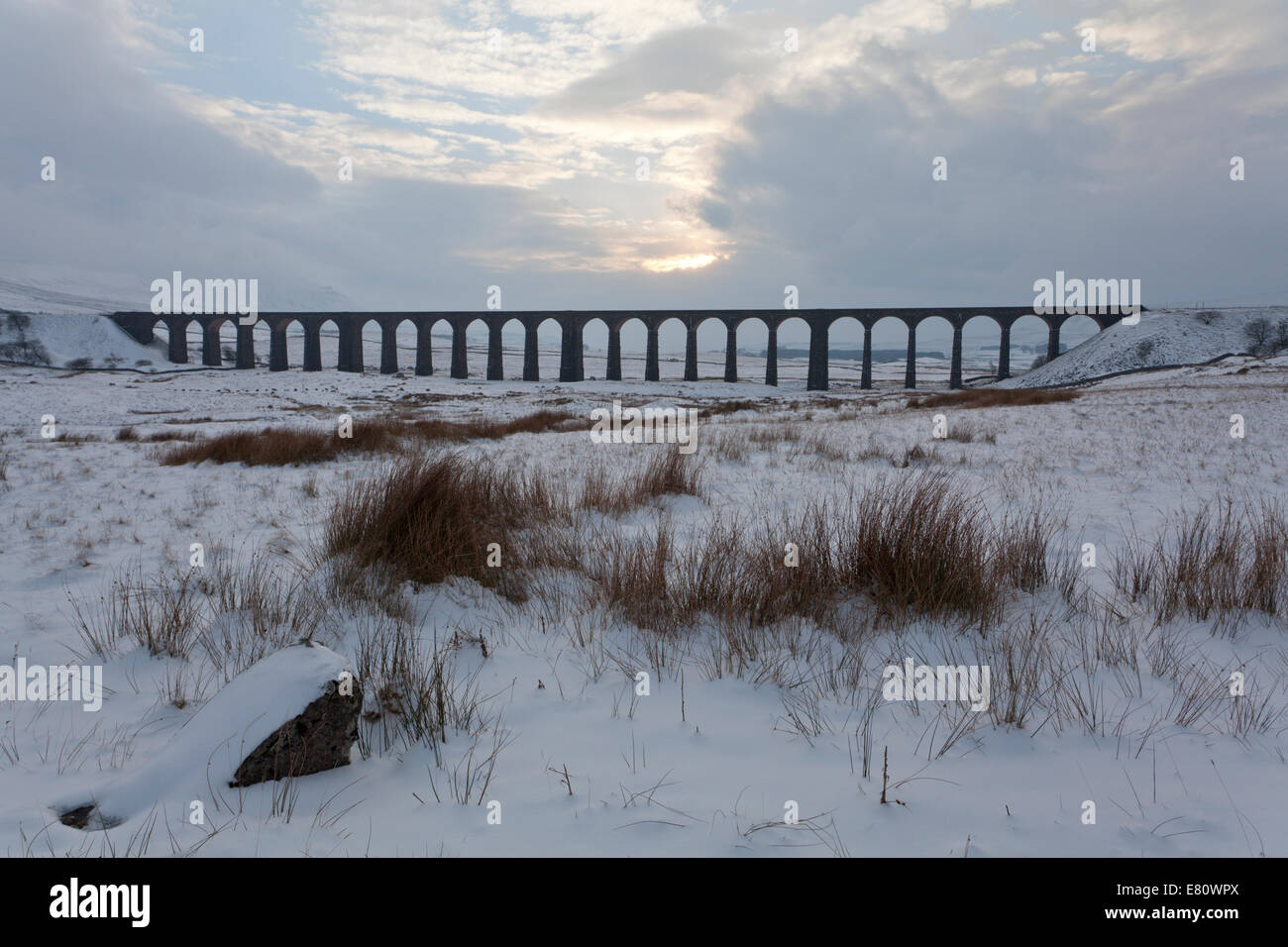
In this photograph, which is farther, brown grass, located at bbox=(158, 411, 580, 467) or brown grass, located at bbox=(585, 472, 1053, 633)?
brown grass, located at bbox=(158, 411, 580, 467)

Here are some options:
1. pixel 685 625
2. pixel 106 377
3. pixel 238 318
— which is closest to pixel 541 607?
pixel 685 625

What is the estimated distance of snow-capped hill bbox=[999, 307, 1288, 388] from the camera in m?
44.3

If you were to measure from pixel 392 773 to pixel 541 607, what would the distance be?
153cm

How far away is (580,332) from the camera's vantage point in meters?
58.0

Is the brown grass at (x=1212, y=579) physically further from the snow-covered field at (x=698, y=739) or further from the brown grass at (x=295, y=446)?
the brown grass at (x=295, y=446)

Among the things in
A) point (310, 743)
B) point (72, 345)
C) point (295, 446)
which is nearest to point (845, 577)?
point (310, 743)

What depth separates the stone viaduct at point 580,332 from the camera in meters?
55.1

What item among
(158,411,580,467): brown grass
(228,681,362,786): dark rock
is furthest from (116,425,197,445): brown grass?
(228,681,362,786): dark rock

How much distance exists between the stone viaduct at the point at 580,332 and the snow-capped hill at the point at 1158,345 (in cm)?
439

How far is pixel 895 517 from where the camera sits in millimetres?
3701

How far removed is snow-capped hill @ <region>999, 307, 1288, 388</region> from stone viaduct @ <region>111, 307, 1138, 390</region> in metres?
4.39

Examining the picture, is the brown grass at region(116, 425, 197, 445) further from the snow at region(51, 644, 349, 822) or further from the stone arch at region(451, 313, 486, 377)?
the stone arch at region(451, 313, 486, 377)

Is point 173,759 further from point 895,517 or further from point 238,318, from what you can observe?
point 238,318

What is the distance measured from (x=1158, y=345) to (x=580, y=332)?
1689 inches
